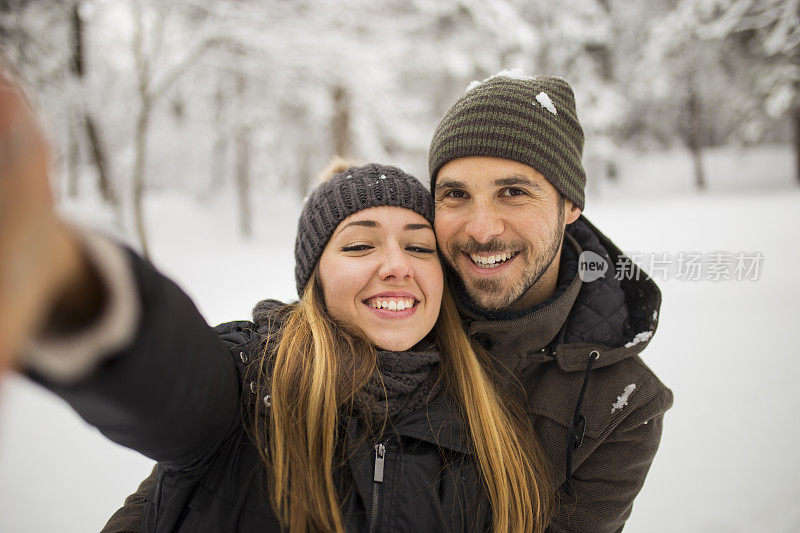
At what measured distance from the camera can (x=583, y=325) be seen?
1.94m

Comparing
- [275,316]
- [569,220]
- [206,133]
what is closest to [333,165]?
[275,316]

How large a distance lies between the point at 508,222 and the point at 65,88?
8019 millimetres

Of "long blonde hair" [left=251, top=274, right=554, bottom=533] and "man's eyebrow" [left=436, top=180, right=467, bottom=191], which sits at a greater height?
"man's eyebrow" [left=436, top=180, right=467, bottom=191]

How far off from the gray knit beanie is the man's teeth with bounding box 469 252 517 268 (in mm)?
276

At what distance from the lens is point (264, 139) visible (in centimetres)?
1316

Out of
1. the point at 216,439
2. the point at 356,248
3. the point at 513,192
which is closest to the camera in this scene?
the point at 216,439

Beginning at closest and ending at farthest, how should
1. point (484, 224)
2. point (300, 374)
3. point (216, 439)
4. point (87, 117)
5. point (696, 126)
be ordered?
point (216, 439)
point (300, 374)
point (484, 224)
point (87, 117)
point (696, 126)

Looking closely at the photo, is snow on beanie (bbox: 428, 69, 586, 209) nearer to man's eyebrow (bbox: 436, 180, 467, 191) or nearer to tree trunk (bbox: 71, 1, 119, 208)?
man's eyebrow (bbox: 436, 180, 467, 191)

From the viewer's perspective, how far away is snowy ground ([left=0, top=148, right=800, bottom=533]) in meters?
2.84

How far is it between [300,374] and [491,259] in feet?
3.27

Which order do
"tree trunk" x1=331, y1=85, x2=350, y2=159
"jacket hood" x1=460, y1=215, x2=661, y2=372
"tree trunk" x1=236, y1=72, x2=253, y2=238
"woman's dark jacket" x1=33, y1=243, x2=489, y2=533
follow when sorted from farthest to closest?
"tree trunk" x1=236, y1=72, x2=253, y2=238, "tree trunk" x1=331, y1=85, x2=350, y2=159, "jacket hood" x1=460, y1=215, x2=661, y2=372, "woman's dark jacket" x1=33, y1=243, x2=489, y2=533

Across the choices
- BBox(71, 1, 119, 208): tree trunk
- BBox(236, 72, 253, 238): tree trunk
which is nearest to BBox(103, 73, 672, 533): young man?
BBox(71, 1, 119, 208): tree trunk

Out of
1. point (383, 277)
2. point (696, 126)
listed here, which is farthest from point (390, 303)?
point (696, 126)

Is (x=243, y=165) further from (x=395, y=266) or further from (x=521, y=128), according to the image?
(x=395, y=266)
